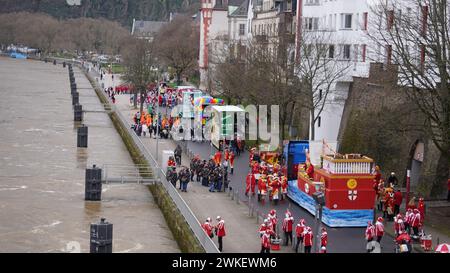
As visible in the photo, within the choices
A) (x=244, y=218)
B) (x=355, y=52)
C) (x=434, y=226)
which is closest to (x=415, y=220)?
(x=434, y=226)

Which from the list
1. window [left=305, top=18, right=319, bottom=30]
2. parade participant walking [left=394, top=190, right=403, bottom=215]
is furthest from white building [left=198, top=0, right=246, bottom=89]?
parade participant walking [left=394, top=190, right=403, bottom=215]

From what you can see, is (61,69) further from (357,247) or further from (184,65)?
(357,247)

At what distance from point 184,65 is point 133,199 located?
6532 cm

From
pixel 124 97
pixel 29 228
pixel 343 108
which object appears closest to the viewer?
pixel 29 228

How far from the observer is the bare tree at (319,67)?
51250 mm

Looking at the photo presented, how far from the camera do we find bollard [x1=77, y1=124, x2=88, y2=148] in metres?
64.9

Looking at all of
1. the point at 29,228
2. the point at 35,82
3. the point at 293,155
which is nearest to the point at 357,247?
the point at 293,155

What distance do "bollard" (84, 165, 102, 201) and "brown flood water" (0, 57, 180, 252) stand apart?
47 centimetres

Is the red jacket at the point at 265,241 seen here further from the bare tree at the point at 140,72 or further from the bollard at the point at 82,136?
the bare tree at the point at 140,72

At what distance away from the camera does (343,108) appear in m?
53.3

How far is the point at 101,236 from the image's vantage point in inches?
1174

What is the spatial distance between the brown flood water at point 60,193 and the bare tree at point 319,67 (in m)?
11.4

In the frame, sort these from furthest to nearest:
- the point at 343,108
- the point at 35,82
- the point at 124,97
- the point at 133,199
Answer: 1. the point at 35,82
2. the point at 124,97
3. the point at 343,108
4. the point at 133,199

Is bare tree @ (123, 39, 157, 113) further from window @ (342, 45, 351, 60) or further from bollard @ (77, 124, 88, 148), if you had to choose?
window @ (342, 45, 351, 60)
